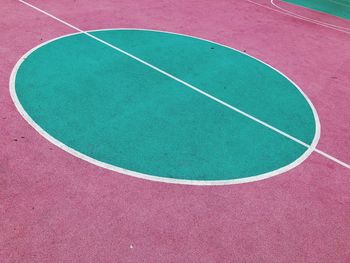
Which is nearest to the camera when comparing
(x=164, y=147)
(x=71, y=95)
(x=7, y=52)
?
(x=164, y=147)

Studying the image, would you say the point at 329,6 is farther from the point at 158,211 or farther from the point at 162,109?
the point at 158,211

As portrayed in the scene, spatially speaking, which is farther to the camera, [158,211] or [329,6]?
[329,6]

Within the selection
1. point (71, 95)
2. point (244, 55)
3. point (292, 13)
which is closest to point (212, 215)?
point (71, 95)

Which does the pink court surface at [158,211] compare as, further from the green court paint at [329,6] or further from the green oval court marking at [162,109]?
the green court paint at [329,6]

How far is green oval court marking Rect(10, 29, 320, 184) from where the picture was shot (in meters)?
7.16

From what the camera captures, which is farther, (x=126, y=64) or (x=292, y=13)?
(x=292, y=13)

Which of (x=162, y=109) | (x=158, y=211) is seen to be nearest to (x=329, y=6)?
(x=162, y=109)

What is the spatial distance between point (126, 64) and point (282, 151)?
17.0 feet

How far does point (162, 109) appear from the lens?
28.5ft

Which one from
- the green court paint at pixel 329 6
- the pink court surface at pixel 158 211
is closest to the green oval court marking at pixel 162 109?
the pink court surface at pixel 158 211

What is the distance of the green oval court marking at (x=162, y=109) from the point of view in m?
7.16

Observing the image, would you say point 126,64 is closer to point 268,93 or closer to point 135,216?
point 268,93

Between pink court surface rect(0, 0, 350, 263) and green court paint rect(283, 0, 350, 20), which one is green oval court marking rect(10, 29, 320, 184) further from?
green court paint rect(283, 0, 350, 20)

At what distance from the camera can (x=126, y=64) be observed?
1041 cm
